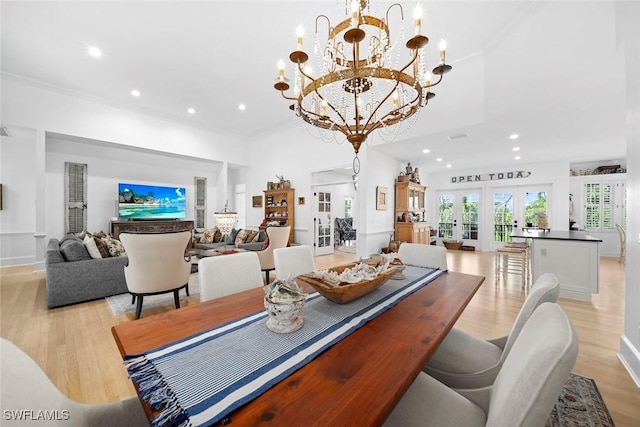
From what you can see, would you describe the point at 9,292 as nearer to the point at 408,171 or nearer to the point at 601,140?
the point at 408,171

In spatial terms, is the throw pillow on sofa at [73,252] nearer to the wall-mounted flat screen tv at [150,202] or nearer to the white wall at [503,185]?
the wall-mounted flat screen tv at [150,202]

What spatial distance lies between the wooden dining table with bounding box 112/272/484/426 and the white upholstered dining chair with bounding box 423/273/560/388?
9.6 inches

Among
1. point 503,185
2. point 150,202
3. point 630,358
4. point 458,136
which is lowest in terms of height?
point 630,358

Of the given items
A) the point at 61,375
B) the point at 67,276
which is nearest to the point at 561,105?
the point at 61,375

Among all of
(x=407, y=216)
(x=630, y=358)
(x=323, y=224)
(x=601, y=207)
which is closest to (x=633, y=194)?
(x=630, y=358)

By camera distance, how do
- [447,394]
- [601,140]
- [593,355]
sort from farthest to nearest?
1. [601,140]
2. [593,355]
3. [447,394]

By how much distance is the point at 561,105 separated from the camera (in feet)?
11.7

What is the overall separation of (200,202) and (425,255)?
24.0ft

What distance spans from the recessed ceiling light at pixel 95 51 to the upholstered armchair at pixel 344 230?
712cm

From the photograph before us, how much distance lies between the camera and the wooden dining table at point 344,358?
0.64 meters

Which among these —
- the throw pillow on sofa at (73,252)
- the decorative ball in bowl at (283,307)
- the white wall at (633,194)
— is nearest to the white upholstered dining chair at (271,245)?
the throw pillow on sofa at (73,252)

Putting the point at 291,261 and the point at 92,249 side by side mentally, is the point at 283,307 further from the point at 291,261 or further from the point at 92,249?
the point at 92,249

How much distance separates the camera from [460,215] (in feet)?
26.9

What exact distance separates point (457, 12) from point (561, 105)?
2065mm
